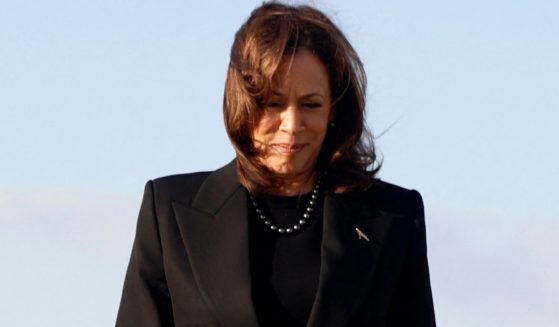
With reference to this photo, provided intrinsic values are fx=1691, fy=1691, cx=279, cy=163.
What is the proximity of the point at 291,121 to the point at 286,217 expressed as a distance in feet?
2.42

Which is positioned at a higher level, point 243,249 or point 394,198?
point 394,198

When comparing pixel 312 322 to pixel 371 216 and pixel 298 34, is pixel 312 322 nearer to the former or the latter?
pixel 371 216

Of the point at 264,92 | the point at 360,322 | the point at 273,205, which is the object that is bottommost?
the point at 360,322

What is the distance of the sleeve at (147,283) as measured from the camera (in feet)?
29.1

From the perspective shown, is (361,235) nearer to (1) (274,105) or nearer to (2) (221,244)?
(2) (221,244)

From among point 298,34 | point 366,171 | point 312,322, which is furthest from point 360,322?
point 298,34

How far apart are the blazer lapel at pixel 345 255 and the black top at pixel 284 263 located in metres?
0.07

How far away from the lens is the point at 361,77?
8.97 m

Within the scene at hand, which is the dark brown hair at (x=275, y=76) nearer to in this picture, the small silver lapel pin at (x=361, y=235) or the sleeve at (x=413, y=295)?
the small silver lapel pin at (x=361, y=235)

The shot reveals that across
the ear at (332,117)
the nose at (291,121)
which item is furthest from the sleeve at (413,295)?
the nose at (291,121)

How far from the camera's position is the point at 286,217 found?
896 cm

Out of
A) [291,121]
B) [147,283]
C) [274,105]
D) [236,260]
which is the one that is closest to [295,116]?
[291,121]

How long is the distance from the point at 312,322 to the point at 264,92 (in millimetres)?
1197

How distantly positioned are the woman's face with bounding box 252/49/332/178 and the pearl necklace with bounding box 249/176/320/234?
0.30 m
